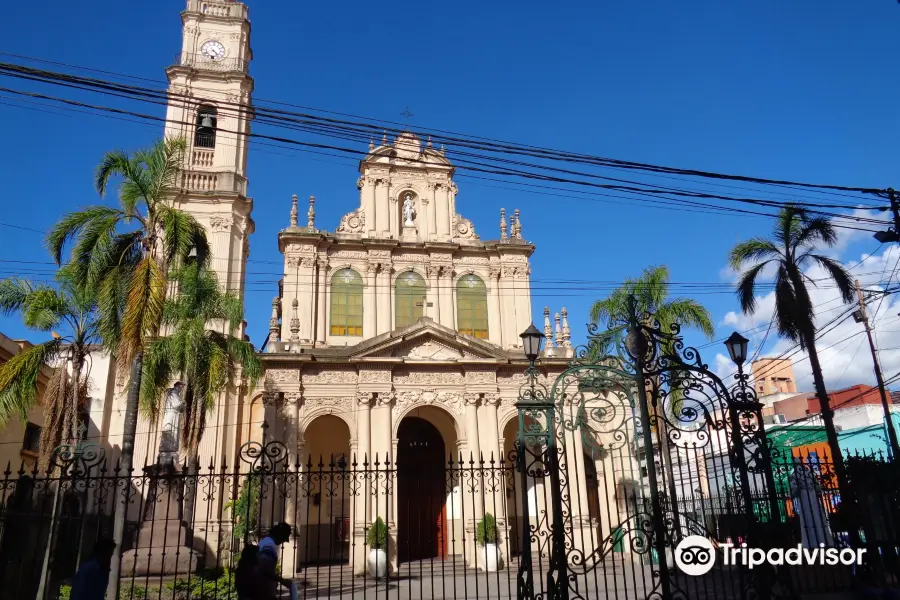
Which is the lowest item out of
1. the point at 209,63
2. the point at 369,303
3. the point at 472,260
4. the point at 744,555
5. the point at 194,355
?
the point at 744,555

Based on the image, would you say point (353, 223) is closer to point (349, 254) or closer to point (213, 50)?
point (349, 254)

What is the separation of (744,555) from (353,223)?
21420mm

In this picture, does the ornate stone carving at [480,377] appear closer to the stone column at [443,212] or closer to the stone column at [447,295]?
the stone column at [447,295]

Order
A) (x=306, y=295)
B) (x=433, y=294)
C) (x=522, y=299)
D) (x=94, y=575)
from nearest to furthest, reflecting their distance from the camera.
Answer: (x=94, y=575) < (x=306, y=295) < (x=433, y=294) < (x=522, y=299)

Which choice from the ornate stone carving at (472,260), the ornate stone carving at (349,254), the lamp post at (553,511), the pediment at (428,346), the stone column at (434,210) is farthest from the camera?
the stone column at (434,210)

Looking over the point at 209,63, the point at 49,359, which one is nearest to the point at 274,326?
the point at 49,359

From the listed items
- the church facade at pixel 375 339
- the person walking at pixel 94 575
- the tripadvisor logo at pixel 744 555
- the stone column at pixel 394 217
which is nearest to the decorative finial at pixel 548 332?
the church facade at pixel 375 339

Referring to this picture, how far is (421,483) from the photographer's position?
25234 mm

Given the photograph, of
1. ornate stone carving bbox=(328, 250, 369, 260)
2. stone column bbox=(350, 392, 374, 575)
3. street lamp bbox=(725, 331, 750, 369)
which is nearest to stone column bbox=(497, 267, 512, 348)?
ornate stone carving bbox=(328, 250, 369, 260)

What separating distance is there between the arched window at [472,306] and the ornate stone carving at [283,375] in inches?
278

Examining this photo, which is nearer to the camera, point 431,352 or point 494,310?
point 431,352

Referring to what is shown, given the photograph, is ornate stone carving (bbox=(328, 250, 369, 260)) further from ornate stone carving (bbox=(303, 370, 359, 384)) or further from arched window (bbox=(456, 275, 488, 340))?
ornate stone carving (bbox=(303, 370, 359, 384))

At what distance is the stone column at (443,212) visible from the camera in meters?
28.2

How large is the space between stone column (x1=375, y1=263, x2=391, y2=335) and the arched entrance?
394 cm
